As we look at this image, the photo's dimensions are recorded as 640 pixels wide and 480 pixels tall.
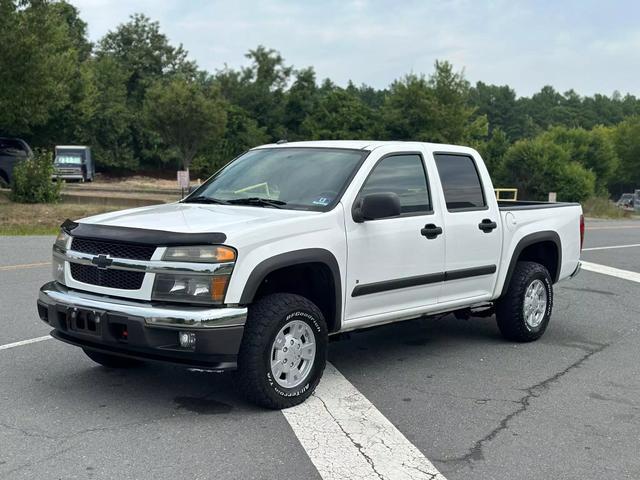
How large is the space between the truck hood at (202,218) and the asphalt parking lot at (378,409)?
1.21m

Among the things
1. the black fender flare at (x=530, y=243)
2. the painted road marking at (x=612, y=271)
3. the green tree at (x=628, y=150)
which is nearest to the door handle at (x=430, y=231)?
the black fender flare at (x=530, y=243)

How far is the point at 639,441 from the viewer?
15.2ft

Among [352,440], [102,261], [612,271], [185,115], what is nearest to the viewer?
[352,440]

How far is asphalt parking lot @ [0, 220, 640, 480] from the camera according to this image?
4090 millimetres

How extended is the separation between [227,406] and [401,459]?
4.49ft

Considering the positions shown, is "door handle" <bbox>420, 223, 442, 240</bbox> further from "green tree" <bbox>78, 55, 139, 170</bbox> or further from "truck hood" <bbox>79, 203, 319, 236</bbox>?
"green tree" <bbox>78, 55, 139, 170</bbox>

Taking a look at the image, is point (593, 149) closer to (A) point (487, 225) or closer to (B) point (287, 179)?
(A) point (487, 225)

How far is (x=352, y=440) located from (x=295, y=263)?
3.93ft

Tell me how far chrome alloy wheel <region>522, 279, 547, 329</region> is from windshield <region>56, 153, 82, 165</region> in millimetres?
40617

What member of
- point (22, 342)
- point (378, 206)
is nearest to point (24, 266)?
point (22, 342)

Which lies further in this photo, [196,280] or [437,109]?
[437,109]

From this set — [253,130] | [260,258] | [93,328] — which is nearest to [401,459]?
[260,258]

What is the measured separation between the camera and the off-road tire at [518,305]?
277 inches

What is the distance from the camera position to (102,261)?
4.79m
